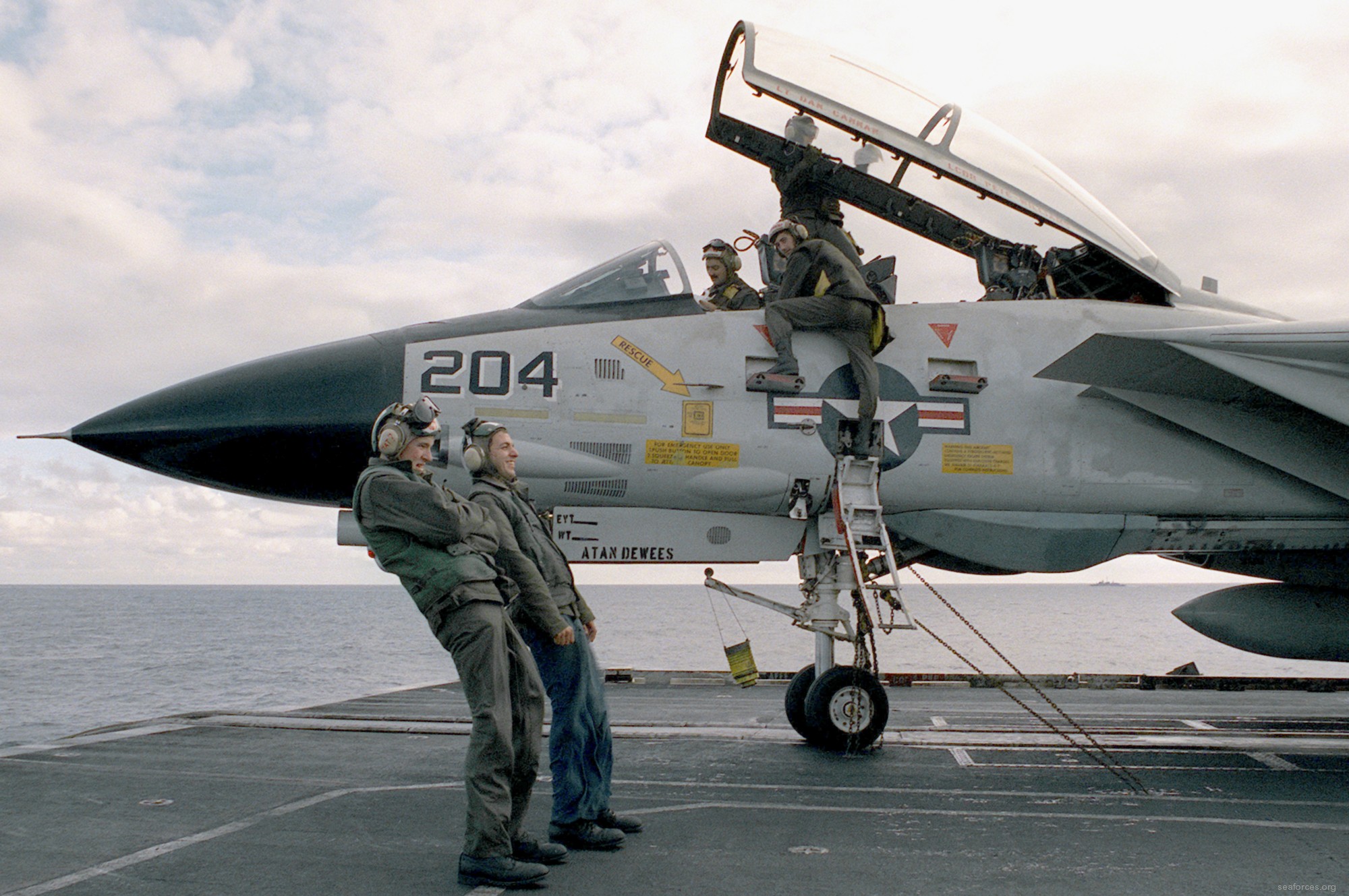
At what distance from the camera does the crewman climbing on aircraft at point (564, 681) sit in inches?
181

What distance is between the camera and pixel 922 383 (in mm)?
7758

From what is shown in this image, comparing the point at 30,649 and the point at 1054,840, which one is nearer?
the point at 1054,840

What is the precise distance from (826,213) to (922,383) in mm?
1838

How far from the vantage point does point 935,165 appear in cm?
818

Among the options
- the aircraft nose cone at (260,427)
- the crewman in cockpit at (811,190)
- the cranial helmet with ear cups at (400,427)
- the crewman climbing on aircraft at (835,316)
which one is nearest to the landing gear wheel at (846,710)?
the crewman climbing on aircraft at (835,316)

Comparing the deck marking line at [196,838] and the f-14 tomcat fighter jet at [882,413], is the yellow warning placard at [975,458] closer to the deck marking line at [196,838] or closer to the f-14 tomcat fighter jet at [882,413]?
the f-14 tomcat fighter jet at [882,413]

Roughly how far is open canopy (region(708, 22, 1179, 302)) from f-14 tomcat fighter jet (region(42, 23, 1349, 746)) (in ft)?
0.08

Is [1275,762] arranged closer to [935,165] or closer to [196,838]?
[935,165]

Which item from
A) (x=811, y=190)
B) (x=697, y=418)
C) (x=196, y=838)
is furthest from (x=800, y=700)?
(x=196, y=838)

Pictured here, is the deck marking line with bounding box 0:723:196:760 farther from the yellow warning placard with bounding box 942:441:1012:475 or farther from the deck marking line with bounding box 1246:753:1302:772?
the deck marking line with bounding box 1246:753:1302:772

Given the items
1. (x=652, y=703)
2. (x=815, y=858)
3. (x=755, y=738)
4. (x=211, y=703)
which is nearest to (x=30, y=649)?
(x=211, y=703)

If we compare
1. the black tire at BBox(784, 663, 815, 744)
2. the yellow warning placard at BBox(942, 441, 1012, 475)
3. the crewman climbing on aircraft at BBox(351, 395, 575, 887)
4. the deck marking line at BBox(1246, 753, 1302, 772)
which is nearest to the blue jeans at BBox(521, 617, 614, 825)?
the crewman climbing on aircraft at BBox(351, 395, 575, 887)

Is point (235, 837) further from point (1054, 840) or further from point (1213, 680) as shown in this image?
point (1213, 680)

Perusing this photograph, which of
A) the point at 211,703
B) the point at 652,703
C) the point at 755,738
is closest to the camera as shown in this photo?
the point at 755,738
